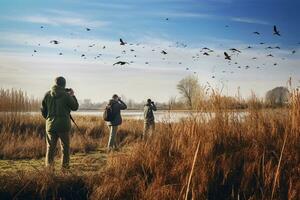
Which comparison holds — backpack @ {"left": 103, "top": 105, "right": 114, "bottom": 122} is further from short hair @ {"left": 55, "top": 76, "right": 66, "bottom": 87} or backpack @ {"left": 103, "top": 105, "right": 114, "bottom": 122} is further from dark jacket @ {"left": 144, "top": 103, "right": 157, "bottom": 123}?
short hair @ {"left": 55, "top": 76, "right": 66, "bottom": 87}

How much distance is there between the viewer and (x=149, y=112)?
642 inches

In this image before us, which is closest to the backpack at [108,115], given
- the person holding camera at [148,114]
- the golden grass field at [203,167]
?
the person holding camera at [148,114]

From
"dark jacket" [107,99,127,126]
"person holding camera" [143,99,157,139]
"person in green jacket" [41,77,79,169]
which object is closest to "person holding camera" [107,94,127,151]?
"dark jacket" [107,99,127,126]

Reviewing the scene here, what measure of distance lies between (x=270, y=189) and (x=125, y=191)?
2.24 metres

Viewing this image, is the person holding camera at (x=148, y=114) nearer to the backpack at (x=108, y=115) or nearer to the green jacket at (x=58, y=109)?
the backpack at (x=108, y=115)

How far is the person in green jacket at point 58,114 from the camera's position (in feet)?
29.9

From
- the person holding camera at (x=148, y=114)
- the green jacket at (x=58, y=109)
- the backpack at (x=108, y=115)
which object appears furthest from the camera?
the person holding camera at (x=148, y=114)

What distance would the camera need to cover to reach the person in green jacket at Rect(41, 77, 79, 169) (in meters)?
9.12

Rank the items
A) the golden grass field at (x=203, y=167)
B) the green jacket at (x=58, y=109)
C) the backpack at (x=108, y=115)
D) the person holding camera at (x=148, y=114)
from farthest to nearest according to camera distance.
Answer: the person holding camera at (x=148, y=114)
the backpack at (x=108, y=115)
the green jacket at (x=58, y=109)
the golden grass field at (x=203, y=167)

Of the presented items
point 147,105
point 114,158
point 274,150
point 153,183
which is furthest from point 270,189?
point 147,105

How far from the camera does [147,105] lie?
16.4 m

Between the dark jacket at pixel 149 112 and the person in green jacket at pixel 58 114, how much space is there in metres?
6.92

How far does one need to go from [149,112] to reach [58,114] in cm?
742

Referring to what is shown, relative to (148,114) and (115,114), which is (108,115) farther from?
(148,114)
